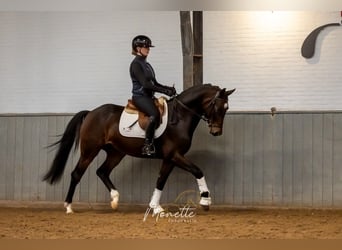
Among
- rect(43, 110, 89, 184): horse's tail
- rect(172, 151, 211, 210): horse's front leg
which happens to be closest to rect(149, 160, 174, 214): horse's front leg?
rect(172, 151, 211, 210): horse's front leg

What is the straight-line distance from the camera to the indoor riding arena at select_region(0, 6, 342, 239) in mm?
6098

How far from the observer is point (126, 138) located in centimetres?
552

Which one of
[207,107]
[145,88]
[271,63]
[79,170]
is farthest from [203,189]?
[271,63]

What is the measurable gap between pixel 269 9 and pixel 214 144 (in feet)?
9.33

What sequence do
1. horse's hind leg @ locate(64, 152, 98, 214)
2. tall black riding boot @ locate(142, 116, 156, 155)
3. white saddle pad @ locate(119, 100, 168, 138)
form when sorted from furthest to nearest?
horse's hind leg @ locate(64, 152, 98, 214)
white saddle pad @ locate(119, 100, 168, 138)
tall black riding boot @ locate(142, 116, 156, 155)

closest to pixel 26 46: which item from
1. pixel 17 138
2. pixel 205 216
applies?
pixel 17 138

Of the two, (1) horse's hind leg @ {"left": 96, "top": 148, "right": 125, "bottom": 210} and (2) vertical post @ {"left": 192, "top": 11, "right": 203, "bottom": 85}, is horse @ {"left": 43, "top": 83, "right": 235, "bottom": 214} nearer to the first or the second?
(1) horse's hind leg @ {"left": 96, "top": 148, "right": 125, "bottom": 210}

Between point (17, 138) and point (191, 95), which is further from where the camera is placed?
point (17, 138)

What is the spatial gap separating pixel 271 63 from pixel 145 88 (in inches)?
67.6

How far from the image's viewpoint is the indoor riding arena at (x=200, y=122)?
6098 millimetres

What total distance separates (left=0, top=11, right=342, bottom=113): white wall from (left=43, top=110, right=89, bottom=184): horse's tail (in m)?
0.71

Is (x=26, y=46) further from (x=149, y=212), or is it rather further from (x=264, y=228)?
(x=264, y=228)

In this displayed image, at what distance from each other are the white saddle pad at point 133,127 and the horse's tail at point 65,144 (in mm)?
573

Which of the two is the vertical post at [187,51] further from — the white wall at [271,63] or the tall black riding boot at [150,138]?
the tall black riding boot at [150,138]
